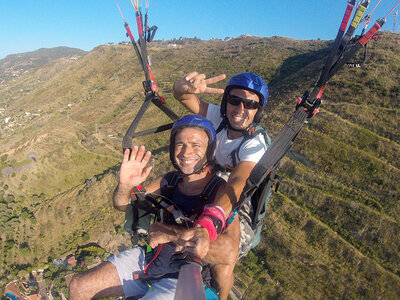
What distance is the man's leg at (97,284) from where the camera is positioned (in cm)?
371

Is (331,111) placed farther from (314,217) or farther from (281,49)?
(281,49)

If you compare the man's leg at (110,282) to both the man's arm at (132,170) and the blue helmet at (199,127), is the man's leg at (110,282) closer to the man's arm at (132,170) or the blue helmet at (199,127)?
the man's arm at (132,170)

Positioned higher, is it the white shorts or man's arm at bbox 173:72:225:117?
man's arm at bbox 173:72:225:117

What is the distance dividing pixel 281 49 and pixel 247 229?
269 ft

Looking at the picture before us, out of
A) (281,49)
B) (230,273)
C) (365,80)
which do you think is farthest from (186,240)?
(281,49)

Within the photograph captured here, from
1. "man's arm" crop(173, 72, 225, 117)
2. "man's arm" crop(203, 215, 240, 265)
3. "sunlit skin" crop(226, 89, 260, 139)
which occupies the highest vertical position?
"man's arm" crop(173, 72, 225, 117)

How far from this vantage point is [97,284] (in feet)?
12.2

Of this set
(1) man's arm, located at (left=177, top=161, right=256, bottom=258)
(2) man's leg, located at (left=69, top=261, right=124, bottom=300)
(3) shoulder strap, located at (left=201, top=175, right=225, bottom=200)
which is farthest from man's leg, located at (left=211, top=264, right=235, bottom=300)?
(2) man's leg, located at (left=69, top=261, right=124, bottom=300)

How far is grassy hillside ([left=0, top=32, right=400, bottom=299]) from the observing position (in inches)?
878

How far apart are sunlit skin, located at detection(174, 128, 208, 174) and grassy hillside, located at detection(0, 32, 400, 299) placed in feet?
77.6

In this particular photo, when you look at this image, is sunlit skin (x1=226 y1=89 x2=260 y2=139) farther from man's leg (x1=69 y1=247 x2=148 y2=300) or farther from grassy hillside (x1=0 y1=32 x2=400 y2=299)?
grassy hillside (x1=0 y1=32 x2=400 y2=299)

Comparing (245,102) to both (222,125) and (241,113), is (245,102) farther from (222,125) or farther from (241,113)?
(222,125)

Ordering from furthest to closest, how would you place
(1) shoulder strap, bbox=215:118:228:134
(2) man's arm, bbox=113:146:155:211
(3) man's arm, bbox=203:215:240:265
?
(1) shoulder strap, bbox=215:118:228:134, (2) man's arm, bbox=113:146:155:211, (3) man's arm, bbox=203:215:240:265

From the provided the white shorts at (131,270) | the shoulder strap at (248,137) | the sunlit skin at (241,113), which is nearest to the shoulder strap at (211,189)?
the shoulder strap at (248,137)
